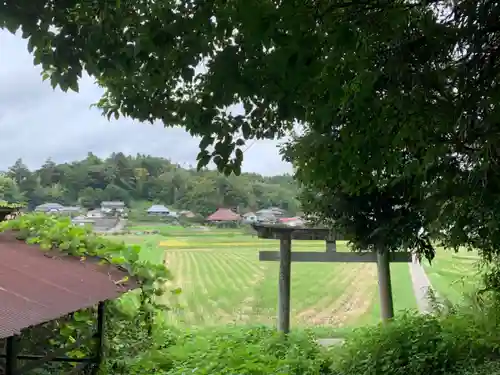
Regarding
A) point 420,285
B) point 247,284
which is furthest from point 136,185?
point 420,285

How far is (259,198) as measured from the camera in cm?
593

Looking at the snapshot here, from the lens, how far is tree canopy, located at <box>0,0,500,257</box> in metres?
1.43

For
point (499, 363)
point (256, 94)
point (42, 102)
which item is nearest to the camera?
point (256, 94)

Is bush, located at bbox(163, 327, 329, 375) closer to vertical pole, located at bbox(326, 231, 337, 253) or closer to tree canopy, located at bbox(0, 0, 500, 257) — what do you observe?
vertical pole, located at bbox(326, 231, 337, 253)

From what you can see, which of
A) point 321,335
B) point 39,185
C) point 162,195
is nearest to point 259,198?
point 162,195

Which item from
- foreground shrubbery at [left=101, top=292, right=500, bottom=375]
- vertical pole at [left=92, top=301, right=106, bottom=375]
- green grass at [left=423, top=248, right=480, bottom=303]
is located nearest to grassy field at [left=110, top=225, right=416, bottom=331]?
foreground shrubbery at [left=101, top=292, right=500, bottom=375]

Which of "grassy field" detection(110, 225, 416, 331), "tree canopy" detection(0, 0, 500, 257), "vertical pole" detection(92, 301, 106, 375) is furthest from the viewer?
"grassy field" detection(110, 225, 416, 331)

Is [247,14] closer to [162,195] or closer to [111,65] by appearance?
[111,65]

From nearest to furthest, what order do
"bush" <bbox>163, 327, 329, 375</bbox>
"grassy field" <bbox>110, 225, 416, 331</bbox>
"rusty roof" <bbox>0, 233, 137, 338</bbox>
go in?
1. "rusty roof" <bbox>0, 233, 137, 338</bbox>
2. "bush" <bbox>163, 327, 329, 375</bbox>
3. "grassy field" <bbox>110, 225, 416, 331</bbox>

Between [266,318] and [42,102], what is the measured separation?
3.49 m

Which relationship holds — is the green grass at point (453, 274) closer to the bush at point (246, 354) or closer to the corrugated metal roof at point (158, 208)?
the bush at point (246, 354)

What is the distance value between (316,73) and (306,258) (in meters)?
4.21

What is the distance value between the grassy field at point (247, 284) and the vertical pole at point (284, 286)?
0.65 feet

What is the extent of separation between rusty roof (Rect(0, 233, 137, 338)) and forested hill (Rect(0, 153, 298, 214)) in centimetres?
215
